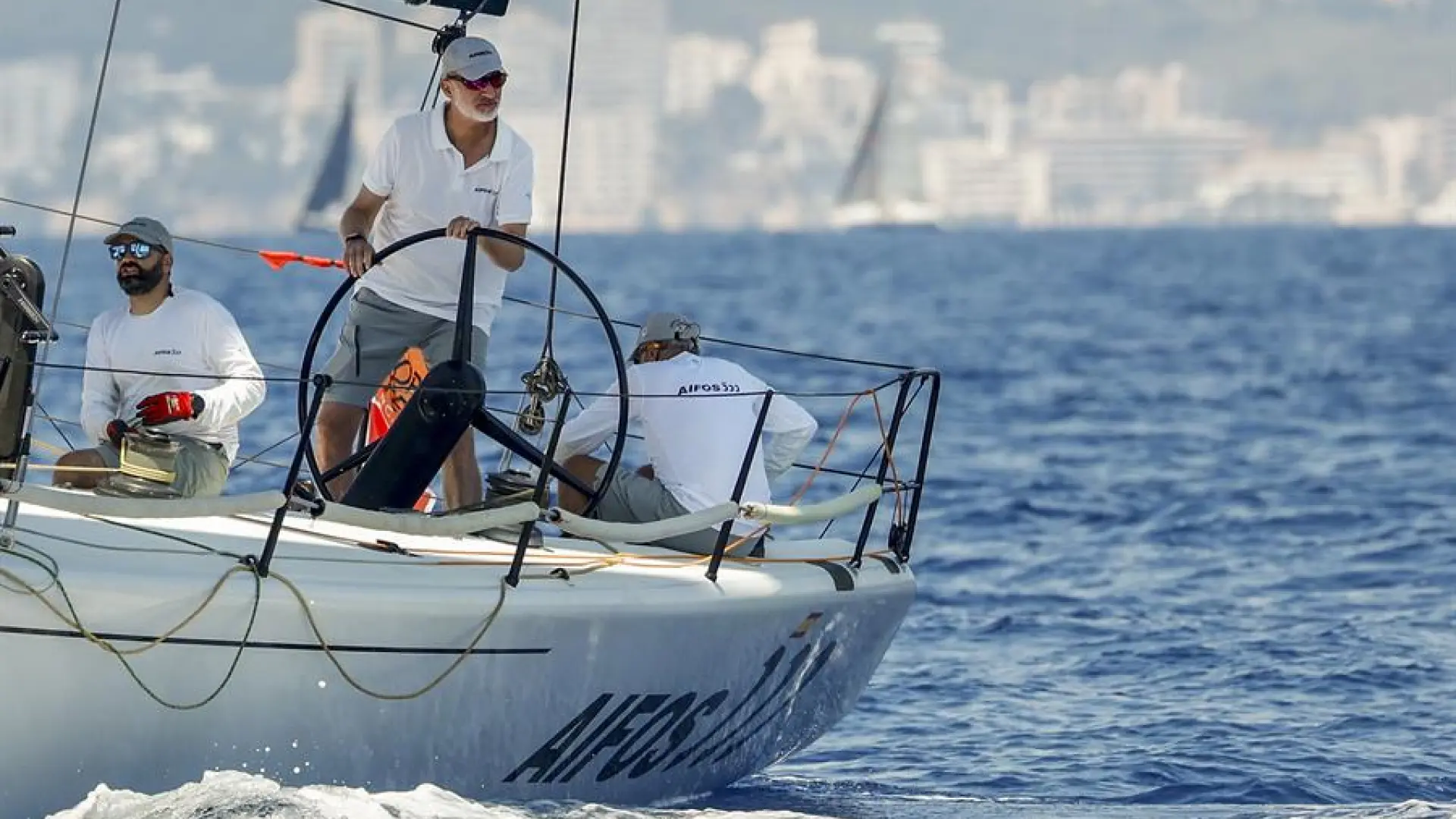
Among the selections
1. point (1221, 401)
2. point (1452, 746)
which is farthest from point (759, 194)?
point (1452, 746)

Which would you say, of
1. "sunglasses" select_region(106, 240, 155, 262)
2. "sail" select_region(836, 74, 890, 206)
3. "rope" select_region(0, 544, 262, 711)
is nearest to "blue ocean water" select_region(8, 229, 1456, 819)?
"rope" select_region(0, 544, 262, 711)

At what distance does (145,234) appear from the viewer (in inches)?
257

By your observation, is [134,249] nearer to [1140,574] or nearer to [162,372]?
[162,372]

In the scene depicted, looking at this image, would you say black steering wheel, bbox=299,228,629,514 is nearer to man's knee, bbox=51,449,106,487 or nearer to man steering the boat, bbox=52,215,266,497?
man steering the boat, bbox=52,215,266,497

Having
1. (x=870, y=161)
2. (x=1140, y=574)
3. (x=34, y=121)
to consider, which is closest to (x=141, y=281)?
(x=1140, y=574)

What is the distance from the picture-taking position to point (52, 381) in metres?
21.4

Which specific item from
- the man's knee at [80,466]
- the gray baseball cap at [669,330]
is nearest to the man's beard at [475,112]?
the gray baseball cap at [669,330]

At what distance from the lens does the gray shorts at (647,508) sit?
6.82m

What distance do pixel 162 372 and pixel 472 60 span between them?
1.11m

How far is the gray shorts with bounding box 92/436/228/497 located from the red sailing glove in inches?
3.8

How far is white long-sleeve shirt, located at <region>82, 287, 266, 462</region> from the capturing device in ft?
21.4

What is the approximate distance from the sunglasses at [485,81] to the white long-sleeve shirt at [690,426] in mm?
848

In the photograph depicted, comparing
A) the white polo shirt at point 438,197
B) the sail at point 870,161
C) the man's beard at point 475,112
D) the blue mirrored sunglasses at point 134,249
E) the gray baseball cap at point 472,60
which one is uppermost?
the sail at point 870,161

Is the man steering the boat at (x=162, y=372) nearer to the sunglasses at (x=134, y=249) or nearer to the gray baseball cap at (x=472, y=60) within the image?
the sunglasses at (x=134, y=249)
